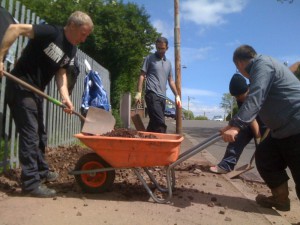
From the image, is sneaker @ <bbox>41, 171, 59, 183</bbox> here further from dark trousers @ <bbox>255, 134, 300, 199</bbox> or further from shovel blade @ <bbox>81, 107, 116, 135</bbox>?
dark trousers @ <bbox>255, 134, 300, 199</bbox>

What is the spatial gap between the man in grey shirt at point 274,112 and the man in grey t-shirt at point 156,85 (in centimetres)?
217

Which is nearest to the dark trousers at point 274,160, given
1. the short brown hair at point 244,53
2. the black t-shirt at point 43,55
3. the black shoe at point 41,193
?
the short brown hair at point 244,53

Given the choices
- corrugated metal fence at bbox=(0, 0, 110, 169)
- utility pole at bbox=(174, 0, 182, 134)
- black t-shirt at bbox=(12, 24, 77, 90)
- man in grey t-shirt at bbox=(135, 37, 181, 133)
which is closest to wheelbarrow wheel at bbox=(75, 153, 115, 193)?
black t-shirt at bbox=(12, 24, 77, 90)

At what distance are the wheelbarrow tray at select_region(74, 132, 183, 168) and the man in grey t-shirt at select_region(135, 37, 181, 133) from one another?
6.96ft

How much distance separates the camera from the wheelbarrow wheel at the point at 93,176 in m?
4.34

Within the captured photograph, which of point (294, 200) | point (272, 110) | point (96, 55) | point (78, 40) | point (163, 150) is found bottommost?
point (294, 200)

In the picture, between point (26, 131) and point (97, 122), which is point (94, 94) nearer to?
point (97, 122)

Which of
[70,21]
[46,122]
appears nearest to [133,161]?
[70,21]

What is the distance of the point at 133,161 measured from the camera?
4137 mm

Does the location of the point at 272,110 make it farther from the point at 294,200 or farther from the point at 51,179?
the point at 51,179

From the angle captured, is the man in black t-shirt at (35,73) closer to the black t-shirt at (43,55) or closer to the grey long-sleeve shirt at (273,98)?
the black t-shirt at (43,55)

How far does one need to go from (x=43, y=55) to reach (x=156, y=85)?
245 cm

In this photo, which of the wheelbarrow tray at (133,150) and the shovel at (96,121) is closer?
the wheelbarrow tray at (133,150)

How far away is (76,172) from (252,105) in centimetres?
193
